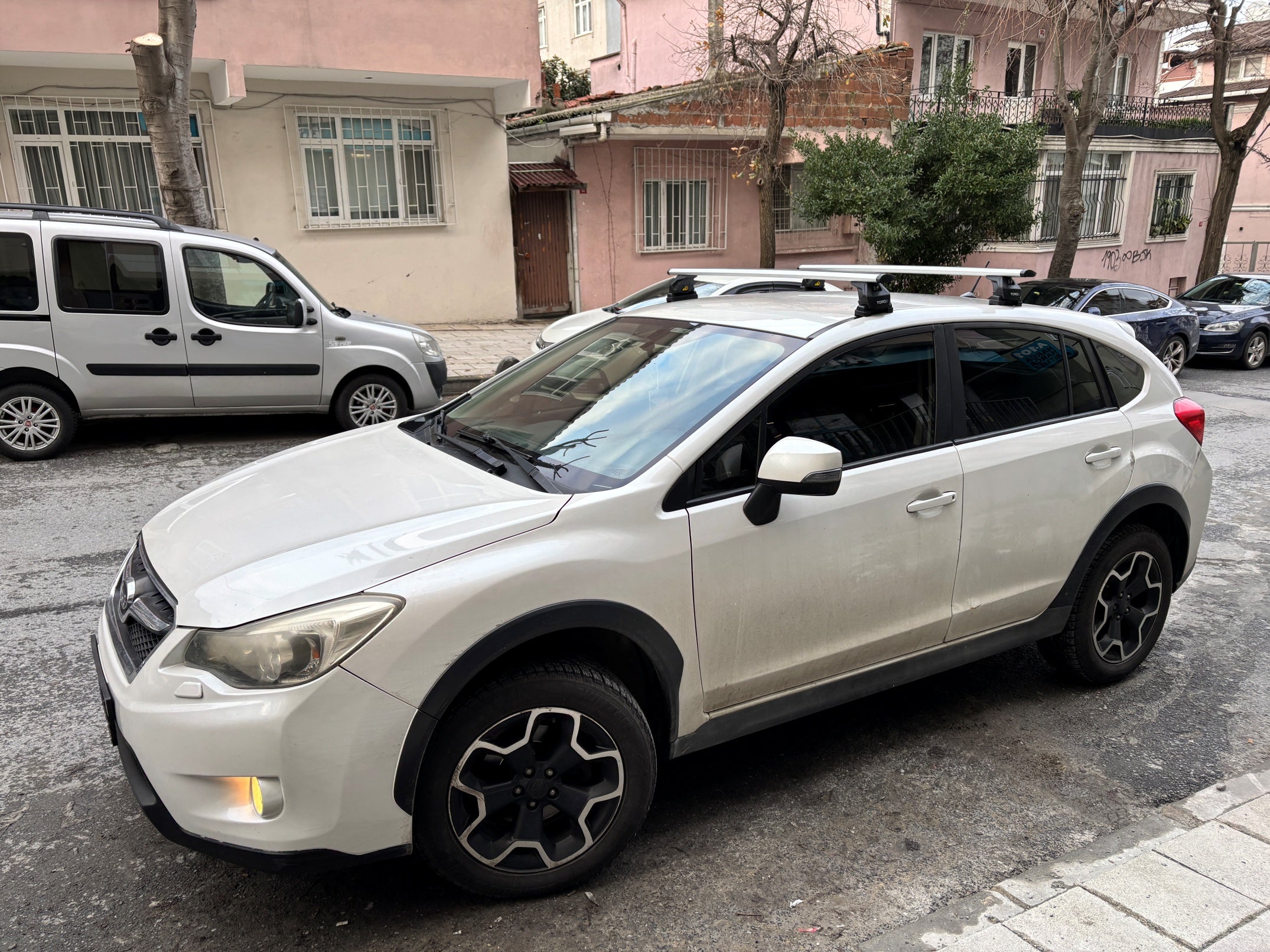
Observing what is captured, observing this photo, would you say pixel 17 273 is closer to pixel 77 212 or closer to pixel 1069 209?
pixel 77 212

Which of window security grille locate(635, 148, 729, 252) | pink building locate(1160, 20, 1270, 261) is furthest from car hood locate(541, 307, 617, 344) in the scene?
pink building locate(1160, 20, 1270, 261)

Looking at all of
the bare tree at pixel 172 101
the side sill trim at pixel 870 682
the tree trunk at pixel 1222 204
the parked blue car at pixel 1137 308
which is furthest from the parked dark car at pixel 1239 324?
the bare tree at pixel 172 101

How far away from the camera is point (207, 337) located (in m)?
8.02

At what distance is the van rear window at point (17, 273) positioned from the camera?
741 centimetres

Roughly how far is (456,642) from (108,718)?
1.08 metres

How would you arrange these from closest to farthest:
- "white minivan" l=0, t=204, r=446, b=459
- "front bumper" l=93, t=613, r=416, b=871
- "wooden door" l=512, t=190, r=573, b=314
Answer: "front bumper" l=93, t=613, r=416, b=871 < "white minivan" l=0, t=204, r=446, b=459 < "wooden door" l=512, t=190, r=573, b=314

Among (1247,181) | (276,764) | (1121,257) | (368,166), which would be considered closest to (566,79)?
(368,166)

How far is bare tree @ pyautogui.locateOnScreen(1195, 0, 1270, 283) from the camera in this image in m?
17.2

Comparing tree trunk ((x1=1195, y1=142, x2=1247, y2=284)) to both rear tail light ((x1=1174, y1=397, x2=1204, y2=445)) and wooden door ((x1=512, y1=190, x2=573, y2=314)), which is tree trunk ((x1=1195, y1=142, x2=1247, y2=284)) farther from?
rear tail light ((x1=1174, y1=397, x2=1204, y2=445))

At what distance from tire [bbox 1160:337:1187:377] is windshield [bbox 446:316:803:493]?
12.0 m

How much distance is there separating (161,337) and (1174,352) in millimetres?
12719

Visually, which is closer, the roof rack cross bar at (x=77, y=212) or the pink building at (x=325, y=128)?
the roof rack cross bar at (x=77, y=212)

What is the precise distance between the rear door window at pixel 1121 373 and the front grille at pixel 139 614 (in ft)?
11.8

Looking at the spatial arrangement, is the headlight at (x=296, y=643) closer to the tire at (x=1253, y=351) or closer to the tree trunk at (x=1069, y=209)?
the tree trunk at (x=1069, y=209)
